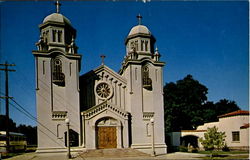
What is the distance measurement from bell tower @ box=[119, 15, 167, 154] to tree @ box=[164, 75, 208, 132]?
19.9 metres

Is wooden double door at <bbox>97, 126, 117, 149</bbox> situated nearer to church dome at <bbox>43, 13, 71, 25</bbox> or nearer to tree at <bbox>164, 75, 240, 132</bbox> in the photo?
church dome at <bbox>43, 13, 71, 25</bbox>

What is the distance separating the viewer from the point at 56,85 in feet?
75.5

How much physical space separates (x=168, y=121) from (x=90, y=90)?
2379 cm

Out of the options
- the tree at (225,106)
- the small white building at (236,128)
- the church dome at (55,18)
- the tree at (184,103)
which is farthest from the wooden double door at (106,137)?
the tree at (225,106)

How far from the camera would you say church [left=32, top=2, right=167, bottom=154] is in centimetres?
2239

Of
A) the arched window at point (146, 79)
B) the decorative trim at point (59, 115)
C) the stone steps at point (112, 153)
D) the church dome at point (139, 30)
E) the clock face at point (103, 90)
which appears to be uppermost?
the church dome at point (139, 30)

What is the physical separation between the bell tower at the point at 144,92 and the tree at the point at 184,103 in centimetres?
1990

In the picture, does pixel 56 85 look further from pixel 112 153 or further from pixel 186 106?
pixel 186 106

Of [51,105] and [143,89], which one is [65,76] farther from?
[143,89]

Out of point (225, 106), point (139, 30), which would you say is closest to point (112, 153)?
point (139, 30)

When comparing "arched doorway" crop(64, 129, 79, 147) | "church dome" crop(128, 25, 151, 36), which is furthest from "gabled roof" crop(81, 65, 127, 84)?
"arched doorway" crop(64, 129, 79, 147)

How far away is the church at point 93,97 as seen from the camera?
22.4 meters

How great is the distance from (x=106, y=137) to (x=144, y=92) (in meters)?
6.32

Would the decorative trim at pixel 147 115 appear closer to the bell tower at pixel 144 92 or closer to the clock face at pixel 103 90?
the bell tower at pixel 144 92
